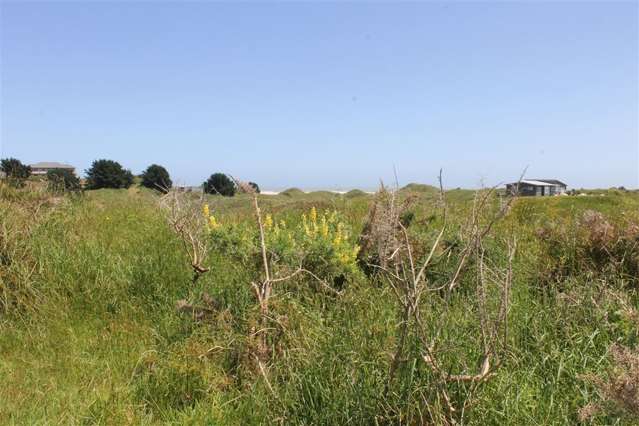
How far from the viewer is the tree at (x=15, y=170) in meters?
8.47

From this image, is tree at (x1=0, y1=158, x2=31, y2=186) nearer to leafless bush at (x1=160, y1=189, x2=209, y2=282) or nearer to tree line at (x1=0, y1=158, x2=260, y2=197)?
tree line at (x1=0, y1=158, x2=260, y2=197)

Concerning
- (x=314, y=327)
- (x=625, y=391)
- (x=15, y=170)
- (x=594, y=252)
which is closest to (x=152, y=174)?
(x=15, y=170)

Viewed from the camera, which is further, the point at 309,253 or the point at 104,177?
the point at 104,177

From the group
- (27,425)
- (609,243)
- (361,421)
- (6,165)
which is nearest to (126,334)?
(27,425)

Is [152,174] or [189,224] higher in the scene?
[152,174]

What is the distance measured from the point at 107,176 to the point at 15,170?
3447mm

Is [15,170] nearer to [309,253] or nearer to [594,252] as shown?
[309,253]

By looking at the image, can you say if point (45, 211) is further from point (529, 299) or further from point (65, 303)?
point (529, 299)

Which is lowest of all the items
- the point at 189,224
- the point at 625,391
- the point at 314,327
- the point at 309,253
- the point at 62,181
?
the point at 314,327

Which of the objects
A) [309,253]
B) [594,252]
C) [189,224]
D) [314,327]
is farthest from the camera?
[594,252]

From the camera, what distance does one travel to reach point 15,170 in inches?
359

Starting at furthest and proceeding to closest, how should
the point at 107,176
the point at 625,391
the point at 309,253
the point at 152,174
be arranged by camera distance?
1. the point at 107,176
2. the point at 152,174
3. the point at 309,253
4. the point at 625,391

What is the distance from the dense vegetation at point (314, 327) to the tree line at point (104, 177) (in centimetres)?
292

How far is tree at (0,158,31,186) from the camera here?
847cm
